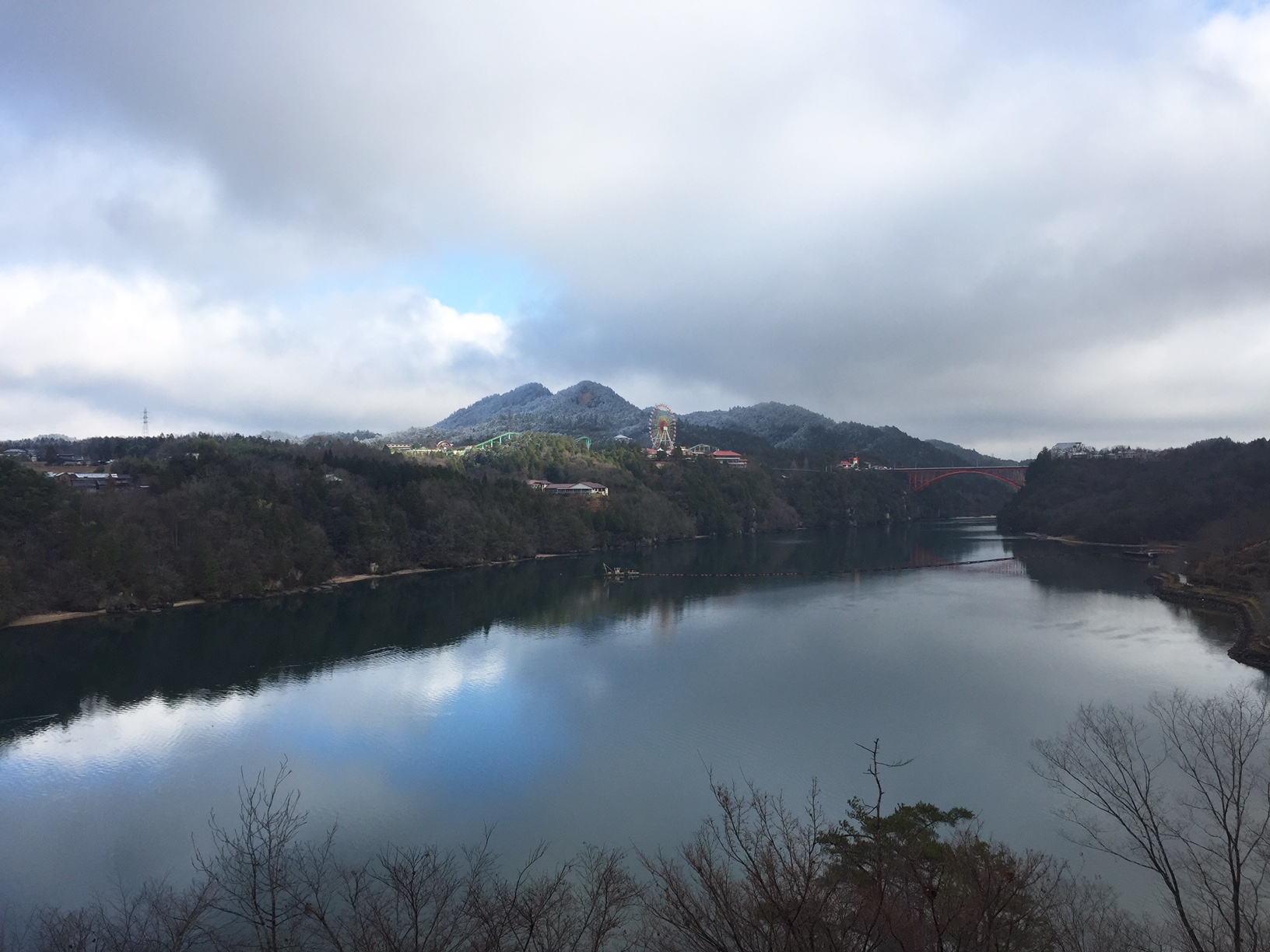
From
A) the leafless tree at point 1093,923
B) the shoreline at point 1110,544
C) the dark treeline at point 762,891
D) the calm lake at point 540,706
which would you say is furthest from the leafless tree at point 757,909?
the shoreline at point 1110,544

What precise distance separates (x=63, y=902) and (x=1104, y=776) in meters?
10.8

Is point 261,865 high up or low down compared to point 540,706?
up

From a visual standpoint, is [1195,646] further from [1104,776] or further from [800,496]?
[800,496]

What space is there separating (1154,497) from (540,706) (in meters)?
37.1

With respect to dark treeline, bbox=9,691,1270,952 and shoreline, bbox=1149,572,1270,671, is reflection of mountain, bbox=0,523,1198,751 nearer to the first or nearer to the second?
shoreline, bbox=1149,572,1270,671

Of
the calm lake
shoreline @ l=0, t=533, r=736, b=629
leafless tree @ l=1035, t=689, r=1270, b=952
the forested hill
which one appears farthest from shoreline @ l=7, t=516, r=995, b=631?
the forested hill

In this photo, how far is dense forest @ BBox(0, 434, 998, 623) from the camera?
21.0 metres

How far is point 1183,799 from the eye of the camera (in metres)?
8.69

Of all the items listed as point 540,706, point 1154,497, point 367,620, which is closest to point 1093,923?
point 540,706

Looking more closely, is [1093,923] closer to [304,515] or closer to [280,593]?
[280,593]

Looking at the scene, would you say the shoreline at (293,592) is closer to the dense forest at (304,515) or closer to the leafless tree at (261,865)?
the dense forest at (304,515)

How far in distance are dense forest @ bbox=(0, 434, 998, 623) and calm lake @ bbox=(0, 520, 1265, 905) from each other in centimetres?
158

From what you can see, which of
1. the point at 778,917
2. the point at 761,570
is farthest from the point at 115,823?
the point at 761,570

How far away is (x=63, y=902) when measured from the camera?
7.05 meters
